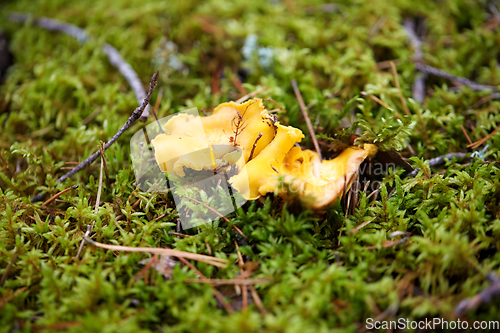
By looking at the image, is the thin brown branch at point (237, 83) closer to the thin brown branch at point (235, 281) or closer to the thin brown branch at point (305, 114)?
the thin brown branch at point (305, 114)

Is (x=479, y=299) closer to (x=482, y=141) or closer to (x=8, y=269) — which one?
(x=482, y=141)

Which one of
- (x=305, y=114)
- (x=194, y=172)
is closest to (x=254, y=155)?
(x=194, y=172)

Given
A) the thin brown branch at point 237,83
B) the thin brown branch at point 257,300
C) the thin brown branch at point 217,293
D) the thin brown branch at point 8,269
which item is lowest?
the thin brown branch at point 257,300

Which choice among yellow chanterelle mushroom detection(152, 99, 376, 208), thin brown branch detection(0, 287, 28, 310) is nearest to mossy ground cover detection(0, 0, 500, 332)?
thin brown branch detection(0, 287, 28, 310)

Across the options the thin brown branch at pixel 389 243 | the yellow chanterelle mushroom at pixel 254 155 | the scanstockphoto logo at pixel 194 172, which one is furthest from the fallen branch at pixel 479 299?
the scanstockphoto logo at pixel 194 172

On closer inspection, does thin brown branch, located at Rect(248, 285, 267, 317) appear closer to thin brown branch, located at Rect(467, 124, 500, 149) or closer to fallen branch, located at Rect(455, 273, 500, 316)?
fallen branch, located at Rect(455, 273, 500, 316)

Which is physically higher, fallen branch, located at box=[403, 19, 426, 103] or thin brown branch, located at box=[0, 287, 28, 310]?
fallen branch, located at box=[403, 19, 426, 103]
